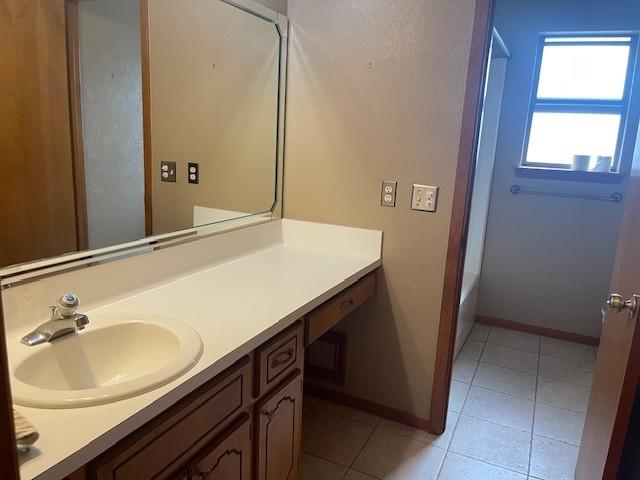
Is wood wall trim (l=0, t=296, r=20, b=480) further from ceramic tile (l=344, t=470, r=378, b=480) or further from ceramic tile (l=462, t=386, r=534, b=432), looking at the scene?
ceramic tile (l=462, t=386, r=534, b=432)

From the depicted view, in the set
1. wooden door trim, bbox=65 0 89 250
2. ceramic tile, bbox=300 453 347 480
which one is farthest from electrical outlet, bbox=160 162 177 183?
ceramic tile, bbox=300 453 347 480

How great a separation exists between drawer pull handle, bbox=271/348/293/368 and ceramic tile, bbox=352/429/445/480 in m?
0.80

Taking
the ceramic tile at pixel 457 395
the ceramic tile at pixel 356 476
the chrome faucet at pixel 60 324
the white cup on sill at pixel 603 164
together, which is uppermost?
the white cup on sill at pixel 603 164

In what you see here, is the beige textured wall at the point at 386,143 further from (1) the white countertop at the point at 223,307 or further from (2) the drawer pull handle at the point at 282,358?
(2) the drawer pull handle at the point at 282,358

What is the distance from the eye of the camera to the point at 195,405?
1.11 metres

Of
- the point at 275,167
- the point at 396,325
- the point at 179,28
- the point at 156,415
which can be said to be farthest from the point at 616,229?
the point at 156,415

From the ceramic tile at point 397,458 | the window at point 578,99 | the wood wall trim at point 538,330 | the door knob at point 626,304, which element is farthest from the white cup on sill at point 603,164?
the ceramic tile at point 397,458

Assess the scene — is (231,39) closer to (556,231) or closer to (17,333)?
(17,333)

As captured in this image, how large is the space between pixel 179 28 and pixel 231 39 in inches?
13.5

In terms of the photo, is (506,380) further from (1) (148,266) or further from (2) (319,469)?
(1) (148,266)

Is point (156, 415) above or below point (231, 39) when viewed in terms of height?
below

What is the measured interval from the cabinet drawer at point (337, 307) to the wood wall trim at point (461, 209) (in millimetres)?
340

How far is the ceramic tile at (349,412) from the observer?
236 cm

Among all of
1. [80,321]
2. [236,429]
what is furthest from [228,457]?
[80,321]
